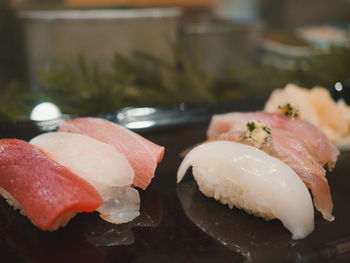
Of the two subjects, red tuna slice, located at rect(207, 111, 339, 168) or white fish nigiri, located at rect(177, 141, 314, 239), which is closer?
white fish nigiri, located at rect(177, 141, 314, 239)

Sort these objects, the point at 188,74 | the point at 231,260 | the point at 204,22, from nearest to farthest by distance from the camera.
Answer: the point at 231,260, the point at 188,74, the point at 204,22

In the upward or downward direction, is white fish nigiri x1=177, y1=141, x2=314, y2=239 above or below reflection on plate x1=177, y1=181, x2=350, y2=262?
above

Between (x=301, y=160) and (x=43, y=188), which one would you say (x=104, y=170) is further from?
(x=301, y=160)

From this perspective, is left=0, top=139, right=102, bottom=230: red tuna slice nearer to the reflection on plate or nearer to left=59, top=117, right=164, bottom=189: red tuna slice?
left=59, top=117, right=164, bottom=189: red tuna slice

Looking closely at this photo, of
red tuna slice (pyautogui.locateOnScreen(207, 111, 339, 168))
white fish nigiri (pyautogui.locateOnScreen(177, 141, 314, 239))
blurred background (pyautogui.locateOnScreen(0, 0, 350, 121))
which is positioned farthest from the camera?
blurred background (pyautogui.locateOnScreen(0, 0, 350, 121))

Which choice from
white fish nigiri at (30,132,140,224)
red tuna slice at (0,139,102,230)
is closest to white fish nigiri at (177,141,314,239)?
white fish nigiri at (30,132,140,224)

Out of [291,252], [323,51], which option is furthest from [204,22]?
[291,252]

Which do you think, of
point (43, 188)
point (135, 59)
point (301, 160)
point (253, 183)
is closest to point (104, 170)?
point (43, 188)

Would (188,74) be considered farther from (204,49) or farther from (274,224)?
(274,224)
